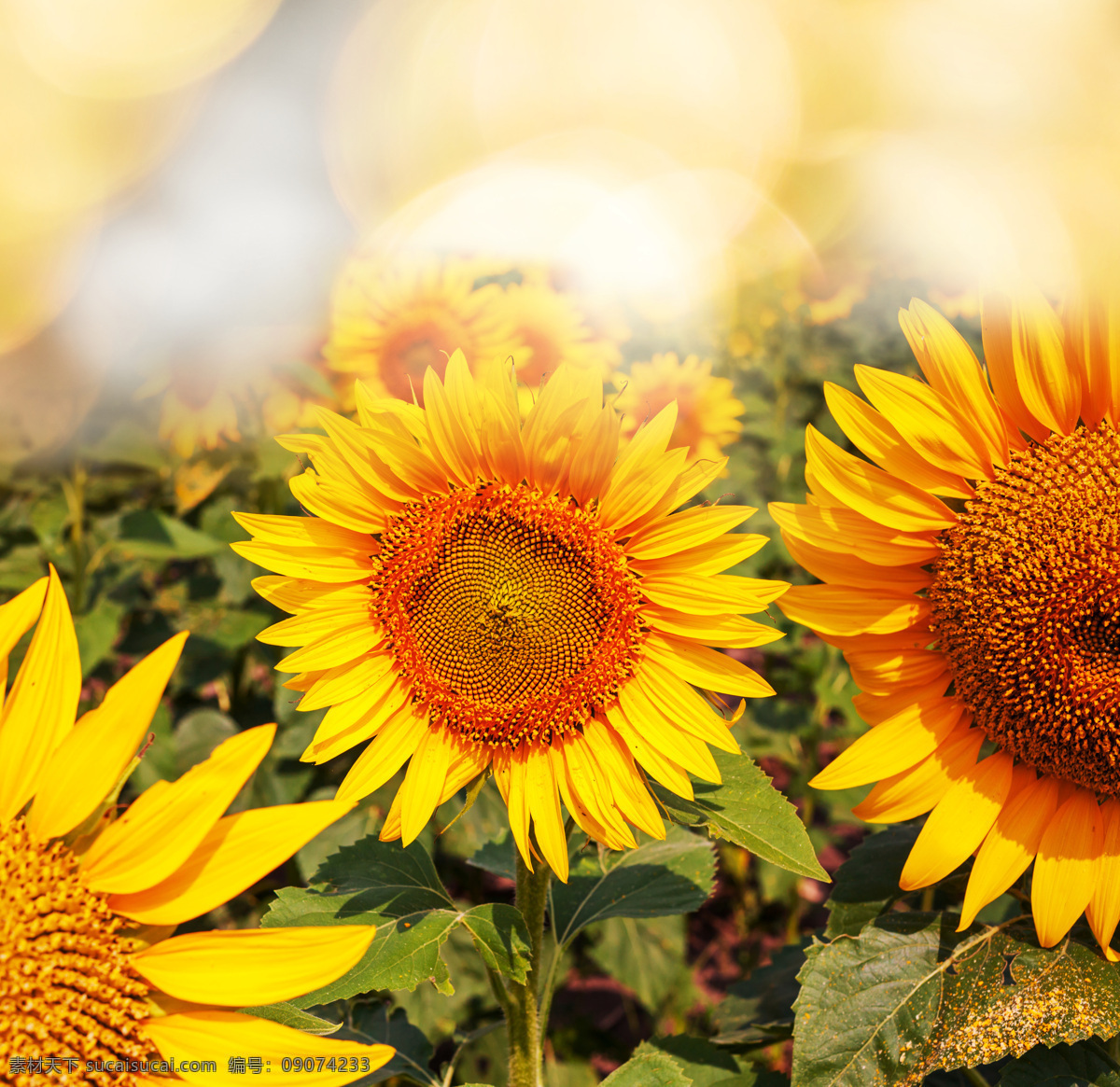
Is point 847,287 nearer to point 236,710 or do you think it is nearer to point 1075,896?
point 236,710

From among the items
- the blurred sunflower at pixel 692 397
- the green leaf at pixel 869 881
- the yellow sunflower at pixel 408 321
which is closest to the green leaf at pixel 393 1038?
the green leaf at pixel 869 881

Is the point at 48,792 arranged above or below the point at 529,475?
below

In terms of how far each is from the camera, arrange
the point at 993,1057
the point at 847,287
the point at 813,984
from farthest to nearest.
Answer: the point at 847,287 → the point at 813,984 → the point at 993,1057

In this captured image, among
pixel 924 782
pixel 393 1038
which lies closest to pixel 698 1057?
pixel 393 1038

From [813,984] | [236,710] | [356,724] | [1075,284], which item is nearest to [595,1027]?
[236,710]

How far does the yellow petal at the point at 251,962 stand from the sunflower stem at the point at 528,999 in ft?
1.36

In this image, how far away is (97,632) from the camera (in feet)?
9.03

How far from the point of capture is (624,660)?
1433mm

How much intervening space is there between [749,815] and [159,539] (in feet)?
7.17

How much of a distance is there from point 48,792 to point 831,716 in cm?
392

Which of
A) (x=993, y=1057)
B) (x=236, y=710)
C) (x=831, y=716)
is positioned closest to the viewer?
(x=993, y=1057)

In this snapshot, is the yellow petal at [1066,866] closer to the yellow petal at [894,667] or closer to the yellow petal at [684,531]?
the yellow petal at [894,667]

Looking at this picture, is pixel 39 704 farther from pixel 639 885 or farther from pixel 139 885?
pixel 639 885

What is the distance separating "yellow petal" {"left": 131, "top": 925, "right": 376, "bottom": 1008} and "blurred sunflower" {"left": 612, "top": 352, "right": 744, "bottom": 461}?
9.55ft
